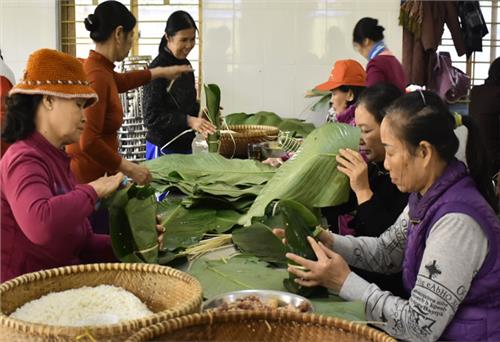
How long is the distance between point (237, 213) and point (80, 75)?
2.99ft

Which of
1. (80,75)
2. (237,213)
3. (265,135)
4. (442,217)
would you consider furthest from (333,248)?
(265,135)

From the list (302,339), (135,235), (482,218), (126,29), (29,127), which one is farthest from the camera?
(126,29)

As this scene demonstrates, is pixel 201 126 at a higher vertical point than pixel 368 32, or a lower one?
lower

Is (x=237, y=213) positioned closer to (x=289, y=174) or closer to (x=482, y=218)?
(x=289, y=174)

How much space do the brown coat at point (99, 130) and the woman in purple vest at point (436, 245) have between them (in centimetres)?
137

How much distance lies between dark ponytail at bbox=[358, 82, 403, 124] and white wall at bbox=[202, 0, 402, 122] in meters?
3.24

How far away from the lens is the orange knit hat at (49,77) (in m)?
1.81

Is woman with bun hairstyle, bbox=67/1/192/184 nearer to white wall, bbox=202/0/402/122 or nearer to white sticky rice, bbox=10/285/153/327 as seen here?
white sticky rice, bbox=10/285/153/327

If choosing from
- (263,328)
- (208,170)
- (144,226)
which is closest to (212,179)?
(208,170)

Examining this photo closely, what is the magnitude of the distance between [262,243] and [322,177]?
46 cm

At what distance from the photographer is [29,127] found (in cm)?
181

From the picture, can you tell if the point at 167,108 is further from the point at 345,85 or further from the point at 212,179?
the point at 212,179

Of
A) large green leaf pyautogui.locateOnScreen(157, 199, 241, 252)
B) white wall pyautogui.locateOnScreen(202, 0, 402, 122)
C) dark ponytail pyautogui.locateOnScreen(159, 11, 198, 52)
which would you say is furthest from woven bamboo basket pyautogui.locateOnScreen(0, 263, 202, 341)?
white wall pyautogui.locateOnScreen(202, 0, 402, 122)

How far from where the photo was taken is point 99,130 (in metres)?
2.86
